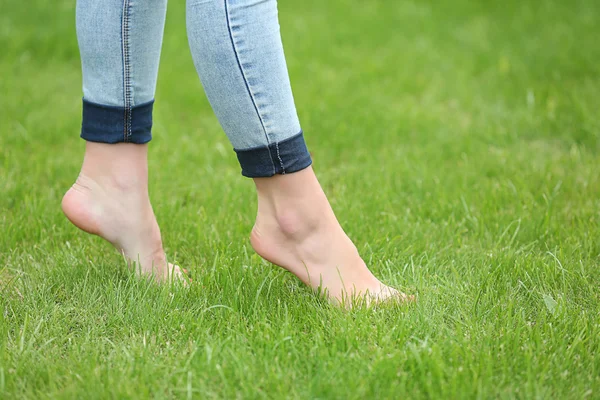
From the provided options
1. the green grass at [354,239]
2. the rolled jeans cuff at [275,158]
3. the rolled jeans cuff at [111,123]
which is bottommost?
the green grass at [354,239]

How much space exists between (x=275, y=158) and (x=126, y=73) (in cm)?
43

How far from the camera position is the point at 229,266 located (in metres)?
1.58

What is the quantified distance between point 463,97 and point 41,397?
8.03ft

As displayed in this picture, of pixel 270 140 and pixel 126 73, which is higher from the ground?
pixel 126 73

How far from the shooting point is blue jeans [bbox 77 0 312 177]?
124cm

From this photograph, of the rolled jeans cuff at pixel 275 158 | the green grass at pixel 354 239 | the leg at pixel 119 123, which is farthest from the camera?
the leg at pixel 119 123

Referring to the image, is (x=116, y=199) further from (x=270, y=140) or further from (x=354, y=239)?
(x=354, y=239)

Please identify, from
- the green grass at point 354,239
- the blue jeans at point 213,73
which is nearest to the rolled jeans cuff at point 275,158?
the blue jeans at point 213,73

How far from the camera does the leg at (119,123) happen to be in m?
1.41

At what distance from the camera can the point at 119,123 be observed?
147cm

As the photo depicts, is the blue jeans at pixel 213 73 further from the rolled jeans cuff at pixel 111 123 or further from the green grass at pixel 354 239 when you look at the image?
the green grass at pixel 354 239

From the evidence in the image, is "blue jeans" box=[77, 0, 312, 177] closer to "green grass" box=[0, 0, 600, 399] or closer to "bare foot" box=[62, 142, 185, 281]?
"bare foot" box=[62, 142, 185, 281]

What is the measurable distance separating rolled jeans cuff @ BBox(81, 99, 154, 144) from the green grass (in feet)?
1.13

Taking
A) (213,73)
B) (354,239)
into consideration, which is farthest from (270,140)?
(354,239)
